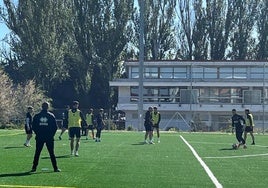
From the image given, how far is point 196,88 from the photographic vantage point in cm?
6781

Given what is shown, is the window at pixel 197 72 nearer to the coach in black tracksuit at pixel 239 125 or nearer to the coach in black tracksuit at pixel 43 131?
the coach in black tracksuit at pixel 239 125

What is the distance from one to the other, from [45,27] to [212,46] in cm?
2001

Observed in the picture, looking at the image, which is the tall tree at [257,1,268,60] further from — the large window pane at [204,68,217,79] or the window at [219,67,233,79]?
the large window pane at [204,68,217,79]

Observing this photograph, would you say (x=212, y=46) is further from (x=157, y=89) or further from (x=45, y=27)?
(x=45, y=27)

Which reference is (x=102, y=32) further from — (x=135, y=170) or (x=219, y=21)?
(x=135, y=170)

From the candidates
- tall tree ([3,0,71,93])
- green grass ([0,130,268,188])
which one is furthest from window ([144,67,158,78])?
green grass ([0,130,268,188])

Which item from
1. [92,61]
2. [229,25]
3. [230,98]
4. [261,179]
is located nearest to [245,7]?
[229,25]

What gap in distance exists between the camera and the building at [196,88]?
6538 centimetres

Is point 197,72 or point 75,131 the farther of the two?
point 197,72

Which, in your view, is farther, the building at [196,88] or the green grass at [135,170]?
the building at [196,88]

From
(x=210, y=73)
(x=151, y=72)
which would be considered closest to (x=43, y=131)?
(x=210, y=73)

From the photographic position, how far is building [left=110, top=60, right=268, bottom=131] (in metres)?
65.4

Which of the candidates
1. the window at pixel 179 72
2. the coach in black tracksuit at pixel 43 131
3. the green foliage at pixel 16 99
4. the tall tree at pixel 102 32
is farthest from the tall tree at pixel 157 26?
the coach in black tracksuit at pixel 43 131

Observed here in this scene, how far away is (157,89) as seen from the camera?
2699 inches
